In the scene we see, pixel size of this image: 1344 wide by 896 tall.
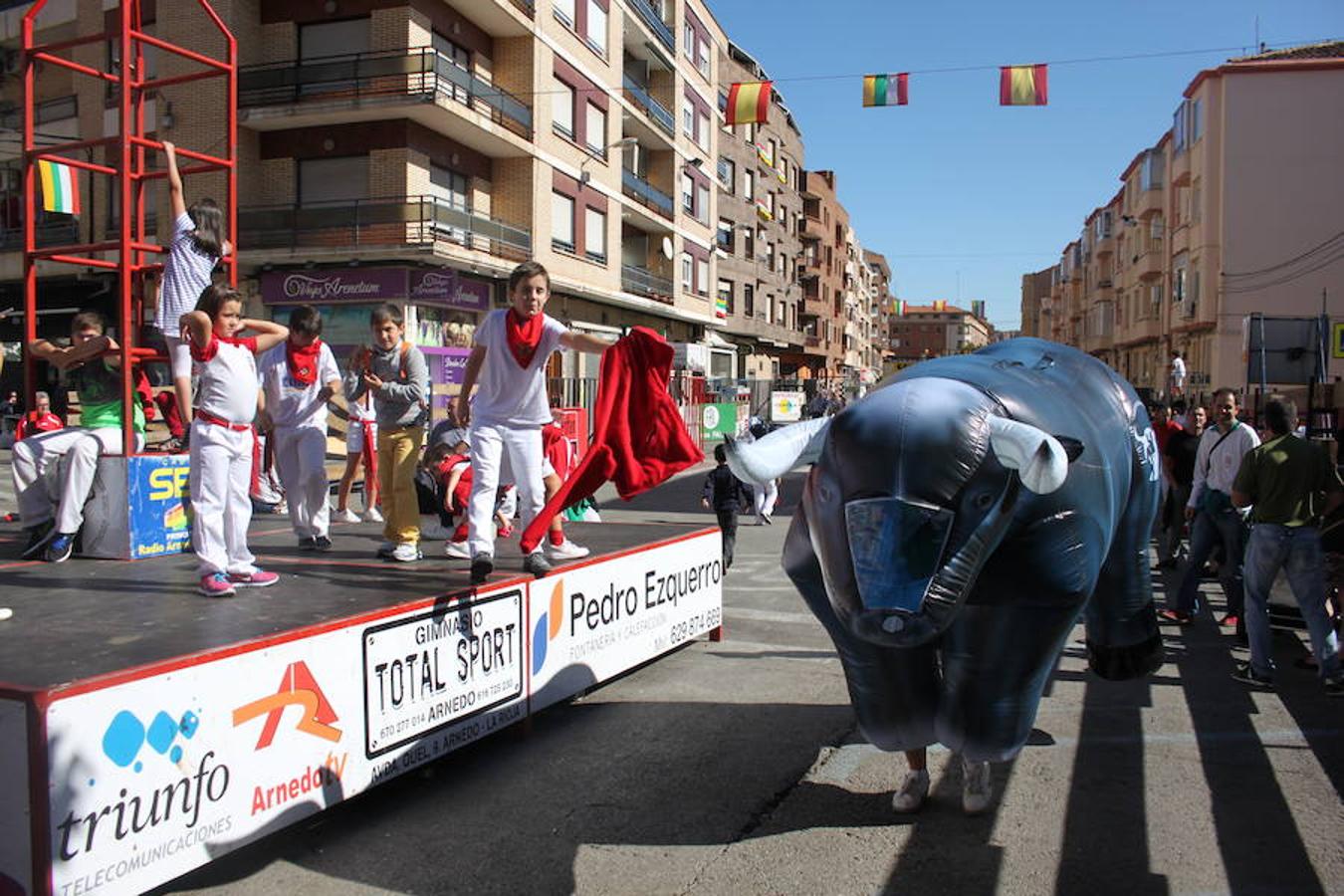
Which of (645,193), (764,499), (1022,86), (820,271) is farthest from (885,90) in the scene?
(820,271)

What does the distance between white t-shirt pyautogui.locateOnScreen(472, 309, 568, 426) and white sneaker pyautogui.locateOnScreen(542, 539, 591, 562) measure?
0.83m

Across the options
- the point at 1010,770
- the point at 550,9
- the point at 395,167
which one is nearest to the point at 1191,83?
the point at 550,9

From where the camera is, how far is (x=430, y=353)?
18.1 metres

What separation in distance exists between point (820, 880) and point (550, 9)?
26.8 metres

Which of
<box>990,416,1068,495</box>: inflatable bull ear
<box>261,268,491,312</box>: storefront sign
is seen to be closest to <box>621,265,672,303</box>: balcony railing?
<box>261,268,491,312</box>: storefront sign

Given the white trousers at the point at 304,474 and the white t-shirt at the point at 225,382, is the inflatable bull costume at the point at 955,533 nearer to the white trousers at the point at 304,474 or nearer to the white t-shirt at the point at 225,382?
the white t-shirt at the point at 225,382

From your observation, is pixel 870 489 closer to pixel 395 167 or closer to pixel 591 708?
pixel 591 708

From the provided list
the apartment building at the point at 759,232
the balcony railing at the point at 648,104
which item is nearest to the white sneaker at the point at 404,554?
the balcony railing at the point at 648,104

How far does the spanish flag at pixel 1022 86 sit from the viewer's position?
615 inches

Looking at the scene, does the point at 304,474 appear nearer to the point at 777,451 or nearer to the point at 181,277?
the point at 181,277

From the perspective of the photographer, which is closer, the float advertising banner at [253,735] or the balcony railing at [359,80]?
the float advertising banner at [253,735]

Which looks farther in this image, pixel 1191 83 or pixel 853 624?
pixel 1191 83

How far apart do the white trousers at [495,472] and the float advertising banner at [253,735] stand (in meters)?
0.49

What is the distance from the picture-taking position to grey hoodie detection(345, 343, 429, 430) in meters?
6.41
